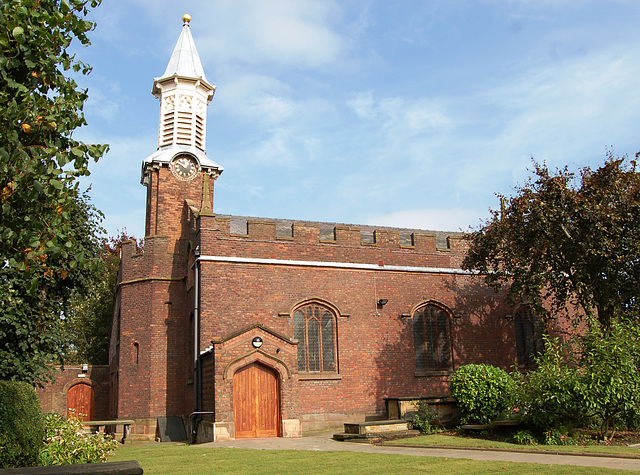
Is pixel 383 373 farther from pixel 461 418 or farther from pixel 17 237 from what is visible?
pixel 17 237

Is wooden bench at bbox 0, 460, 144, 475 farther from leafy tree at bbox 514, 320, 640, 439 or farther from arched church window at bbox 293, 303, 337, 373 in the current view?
arched church window at bbox 293, 303, 337, 373

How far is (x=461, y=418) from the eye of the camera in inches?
666

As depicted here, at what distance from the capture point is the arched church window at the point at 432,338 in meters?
21.4

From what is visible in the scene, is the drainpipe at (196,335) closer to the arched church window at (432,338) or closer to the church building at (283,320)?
the church building at (283,320)

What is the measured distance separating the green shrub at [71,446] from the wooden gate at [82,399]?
1640 centimetres

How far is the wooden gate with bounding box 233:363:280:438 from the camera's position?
57.5ft

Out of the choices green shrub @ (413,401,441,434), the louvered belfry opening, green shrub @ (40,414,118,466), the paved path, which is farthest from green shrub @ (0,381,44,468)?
the louvered belfry opening

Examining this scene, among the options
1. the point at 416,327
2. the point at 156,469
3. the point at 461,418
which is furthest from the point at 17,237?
the point at 416,327

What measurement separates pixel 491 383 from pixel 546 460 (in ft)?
18.8

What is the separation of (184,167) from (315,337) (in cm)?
927

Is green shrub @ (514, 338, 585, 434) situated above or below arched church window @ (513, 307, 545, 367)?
below

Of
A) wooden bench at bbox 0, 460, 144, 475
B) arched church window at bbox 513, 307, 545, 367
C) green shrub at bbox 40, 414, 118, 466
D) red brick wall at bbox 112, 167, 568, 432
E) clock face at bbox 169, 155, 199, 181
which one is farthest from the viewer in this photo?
→ clock face at bbox 169, 155, 199, 181

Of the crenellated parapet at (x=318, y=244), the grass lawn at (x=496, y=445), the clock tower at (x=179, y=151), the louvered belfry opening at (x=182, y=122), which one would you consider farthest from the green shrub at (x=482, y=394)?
the louvered belfry opening at (x=182, y=122)

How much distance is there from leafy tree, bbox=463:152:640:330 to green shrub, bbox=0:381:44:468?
42.5ft
